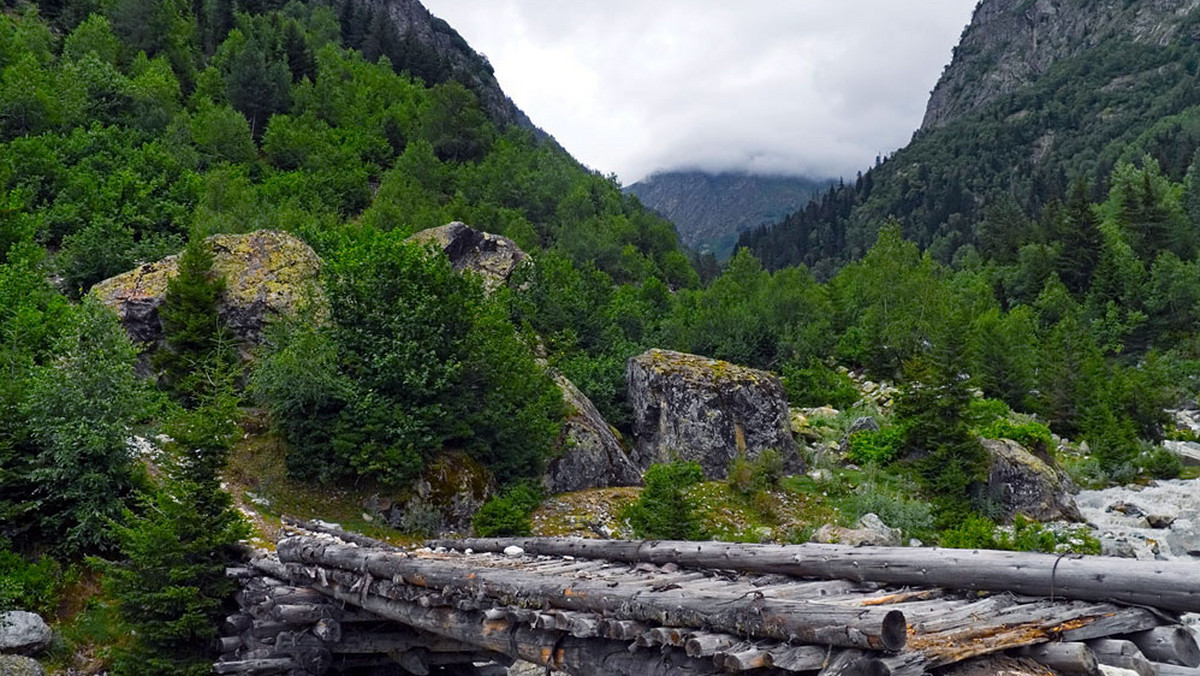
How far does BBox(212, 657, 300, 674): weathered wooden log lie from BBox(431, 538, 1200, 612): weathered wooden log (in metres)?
5.69

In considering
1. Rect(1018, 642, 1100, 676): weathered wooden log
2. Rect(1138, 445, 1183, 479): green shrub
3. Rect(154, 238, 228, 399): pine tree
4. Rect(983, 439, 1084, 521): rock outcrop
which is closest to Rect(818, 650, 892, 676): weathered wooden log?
Rect(1018, 642, 1100, 676): weathered wooden log

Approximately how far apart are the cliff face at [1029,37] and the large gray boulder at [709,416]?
15218cm

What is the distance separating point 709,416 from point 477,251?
44.8ft

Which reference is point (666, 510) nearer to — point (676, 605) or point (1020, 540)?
point (1020, 540)

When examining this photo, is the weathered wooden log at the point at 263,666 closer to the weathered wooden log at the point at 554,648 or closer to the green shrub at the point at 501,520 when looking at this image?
the weathered wooden log at the point at 554,648

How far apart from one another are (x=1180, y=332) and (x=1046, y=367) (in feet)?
66.6

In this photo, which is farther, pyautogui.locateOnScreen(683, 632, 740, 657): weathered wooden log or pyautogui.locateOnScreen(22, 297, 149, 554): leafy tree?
pyautogui.locateOnScreen(22, 297, 149, 554): leafy tree

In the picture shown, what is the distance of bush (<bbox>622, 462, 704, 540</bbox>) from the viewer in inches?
520

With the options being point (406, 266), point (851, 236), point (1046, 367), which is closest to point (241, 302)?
point (406, 266)

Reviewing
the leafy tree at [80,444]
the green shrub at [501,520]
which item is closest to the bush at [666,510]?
the green shrub at [501,520]

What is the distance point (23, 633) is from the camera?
961 centimetres

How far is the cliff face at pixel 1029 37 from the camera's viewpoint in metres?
142

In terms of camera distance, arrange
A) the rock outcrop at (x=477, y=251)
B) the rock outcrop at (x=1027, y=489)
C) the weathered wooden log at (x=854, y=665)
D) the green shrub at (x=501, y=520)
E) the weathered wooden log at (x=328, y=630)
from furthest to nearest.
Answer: the rock outcrop at (x=477, y=251)
the rock outcrop at (x=1027, y=489)
the green shrub at (x=501, y=520)
the weathered wooden log at (x=328, y=630)
the weathered wooden log at (x=854, y=665)

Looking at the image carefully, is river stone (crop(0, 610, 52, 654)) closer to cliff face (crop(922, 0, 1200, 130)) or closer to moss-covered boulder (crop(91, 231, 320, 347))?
moss-covered boulder (crop(91, 231, 320, 347))
